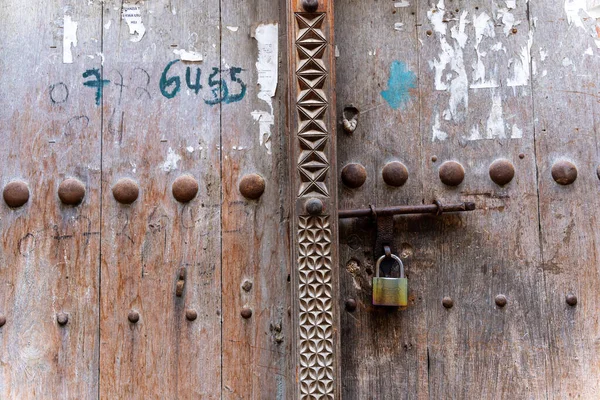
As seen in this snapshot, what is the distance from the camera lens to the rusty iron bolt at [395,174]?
57.9 inches

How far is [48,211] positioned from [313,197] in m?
0.65

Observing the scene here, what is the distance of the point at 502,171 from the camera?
1479 mm

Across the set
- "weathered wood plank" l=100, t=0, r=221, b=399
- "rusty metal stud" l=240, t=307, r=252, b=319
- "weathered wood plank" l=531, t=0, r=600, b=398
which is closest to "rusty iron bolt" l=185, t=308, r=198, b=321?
"weathered wood plank" l=100, t=0, r=221, b=399

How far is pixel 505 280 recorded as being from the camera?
1.47m

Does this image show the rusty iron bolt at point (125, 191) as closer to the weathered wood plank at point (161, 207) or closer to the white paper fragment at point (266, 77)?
the weathered wood plank at point (161, 207)

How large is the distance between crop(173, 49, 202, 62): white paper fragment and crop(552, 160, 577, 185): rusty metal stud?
921 millimetres

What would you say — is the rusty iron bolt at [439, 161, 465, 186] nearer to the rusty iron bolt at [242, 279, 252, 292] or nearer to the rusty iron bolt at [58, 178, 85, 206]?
the rusty iron bolt at [242, 279, 252, 292]

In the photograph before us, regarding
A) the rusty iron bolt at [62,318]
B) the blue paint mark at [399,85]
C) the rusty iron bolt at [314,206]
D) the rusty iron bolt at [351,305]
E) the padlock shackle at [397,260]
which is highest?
the blue paint mark at [399,85]

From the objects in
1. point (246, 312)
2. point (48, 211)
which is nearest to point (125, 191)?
point (48, 211)

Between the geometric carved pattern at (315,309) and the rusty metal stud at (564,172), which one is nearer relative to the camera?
the geometric carved pattern at (315,309)

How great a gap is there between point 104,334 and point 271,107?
2.23 feet

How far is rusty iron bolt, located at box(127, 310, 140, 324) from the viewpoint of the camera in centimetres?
144

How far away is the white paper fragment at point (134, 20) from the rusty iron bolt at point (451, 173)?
2.69 ft

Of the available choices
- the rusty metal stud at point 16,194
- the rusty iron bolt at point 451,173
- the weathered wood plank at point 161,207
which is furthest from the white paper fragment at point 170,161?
the rusty iron bolt at point 451,173
